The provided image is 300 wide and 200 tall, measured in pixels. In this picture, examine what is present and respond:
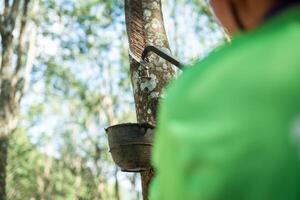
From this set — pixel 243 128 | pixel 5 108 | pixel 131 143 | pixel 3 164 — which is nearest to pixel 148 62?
pixel 131 143

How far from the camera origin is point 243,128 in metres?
0.43

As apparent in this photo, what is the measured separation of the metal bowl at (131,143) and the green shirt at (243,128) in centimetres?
251

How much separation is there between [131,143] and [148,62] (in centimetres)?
74

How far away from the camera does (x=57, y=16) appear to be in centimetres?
1295

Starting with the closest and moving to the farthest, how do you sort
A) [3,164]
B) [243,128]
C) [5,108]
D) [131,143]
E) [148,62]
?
[243,128] → [131,143] → [148,62] → [3,164] → [5,108]

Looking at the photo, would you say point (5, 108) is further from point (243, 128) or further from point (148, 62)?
point (243, 128)

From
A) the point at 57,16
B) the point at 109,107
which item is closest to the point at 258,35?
the point at 57,16

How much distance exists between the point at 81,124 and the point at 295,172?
19006 millimetres

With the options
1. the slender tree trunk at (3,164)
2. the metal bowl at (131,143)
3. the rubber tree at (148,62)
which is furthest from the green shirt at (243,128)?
the slender tree trunk at (3,164)

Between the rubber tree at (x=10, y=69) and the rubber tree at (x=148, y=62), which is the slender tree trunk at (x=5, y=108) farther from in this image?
the rubber tree at (x=148, y=62)

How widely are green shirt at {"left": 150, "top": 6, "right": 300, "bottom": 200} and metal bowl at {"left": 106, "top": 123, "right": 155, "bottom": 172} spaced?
251 cm

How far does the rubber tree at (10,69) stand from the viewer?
303 inches

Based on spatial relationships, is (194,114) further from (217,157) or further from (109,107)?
(109,107)

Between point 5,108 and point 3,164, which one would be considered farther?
point 5,108
